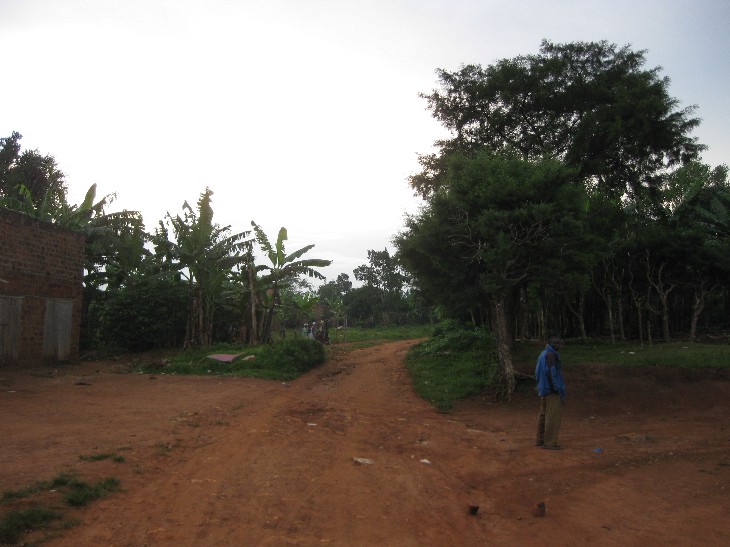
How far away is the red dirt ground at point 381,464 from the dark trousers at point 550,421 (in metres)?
0.28

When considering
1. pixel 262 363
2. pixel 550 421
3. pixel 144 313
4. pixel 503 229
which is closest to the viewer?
pixel 550 421

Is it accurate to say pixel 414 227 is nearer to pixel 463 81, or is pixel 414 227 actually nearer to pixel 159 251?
pixel 463 81

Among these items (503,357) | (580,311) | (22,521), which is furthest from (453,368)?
(22,521)

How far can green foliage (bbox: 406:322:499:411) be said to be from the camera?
40.6ft

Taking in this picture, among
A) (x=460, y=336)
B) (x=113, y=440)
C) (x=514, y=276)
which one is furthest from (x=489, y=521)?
(x=460, y=336)

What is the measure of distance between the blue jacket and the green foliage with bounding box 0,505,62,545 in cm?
653

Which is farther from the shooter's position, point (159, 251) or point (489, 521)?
point (159, 251)

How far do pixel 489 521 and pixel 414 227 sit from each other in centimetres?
961

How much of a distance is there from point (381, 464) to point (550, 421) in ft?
9.29

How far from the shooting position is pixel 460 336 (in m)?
18.1

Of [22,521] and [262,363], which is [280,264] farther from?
[22,521]

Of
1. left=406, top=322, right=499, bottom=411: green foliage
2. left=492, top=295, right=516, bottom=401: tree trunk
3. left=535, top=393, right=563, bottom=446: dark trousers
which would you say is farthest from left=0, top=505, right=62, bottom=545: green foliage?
left=492, top=295, right=516, bottom=401: tree trunk

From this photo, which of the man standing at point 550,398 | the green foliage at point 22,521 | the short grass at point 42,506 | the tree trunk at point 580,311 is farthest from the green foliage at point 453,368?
the green foliage at point 22,521

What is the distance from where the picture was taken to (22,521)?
4273 mm
